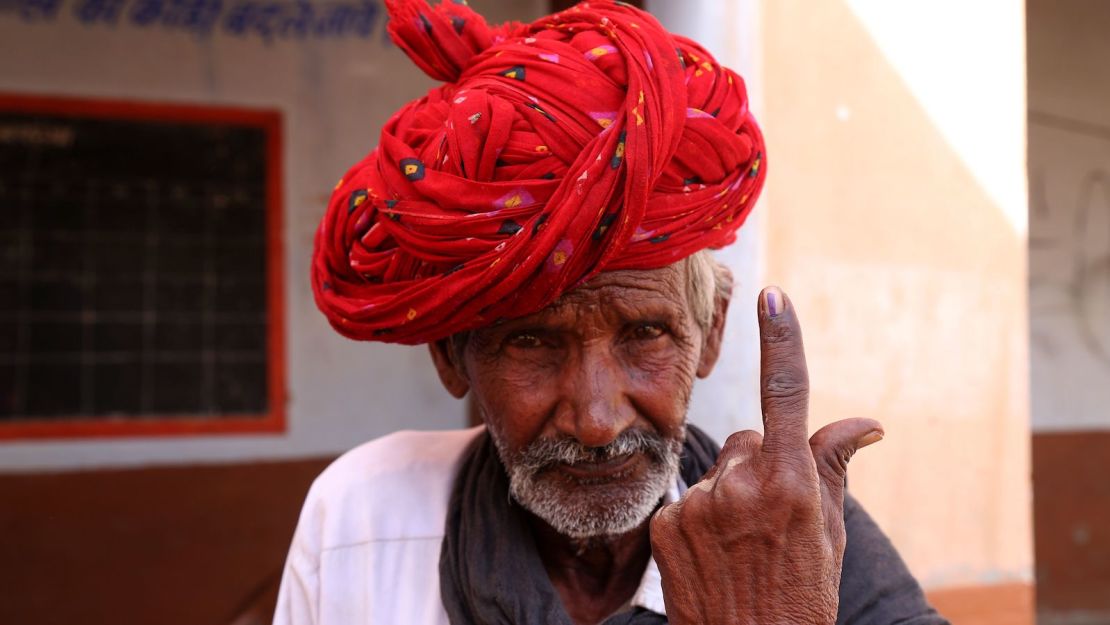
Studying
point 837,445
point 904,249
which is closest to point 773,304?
point 837,445

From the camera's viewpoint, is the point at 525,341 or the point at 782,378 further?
the point at 525,341

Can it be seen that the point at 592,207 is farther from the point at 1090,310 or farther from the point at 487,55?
the point at 1090,310

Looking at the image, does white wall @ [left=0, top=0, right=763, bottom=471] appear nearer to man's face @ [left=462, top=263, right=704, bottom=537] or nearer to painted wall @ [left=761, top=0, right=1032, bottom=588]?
painted wall @ [left=761, top=0, right=1032, bottom=588]

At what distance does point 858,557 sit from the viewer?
5.74 ft

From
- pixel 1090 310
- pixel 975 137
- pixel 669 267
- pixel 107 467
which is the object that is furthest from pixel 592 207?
pixel 1090 310

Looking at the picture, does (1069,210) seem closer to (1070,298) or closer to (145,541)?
(1070,298)

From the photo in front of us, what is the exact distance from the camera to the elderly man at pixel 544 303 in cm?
166

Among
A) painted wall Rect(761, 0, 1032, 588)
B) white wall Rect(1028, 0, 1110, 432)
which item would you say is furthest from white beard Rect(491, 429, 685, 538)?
white wall Rect(1028, 0, 1110, 432)

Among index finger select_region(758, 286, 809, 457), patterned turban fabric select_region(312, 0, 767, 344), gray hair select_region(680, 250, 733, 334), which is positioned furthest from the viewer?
gray hair select_region(680, 250, 733, 334)

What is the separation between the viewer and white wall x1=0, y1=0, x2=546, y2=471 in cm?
532

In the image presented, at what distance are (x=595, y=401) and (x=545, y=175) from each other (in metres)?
0.38

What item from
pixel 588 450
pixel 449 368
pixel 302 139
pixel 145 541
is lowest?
pixel 145 541

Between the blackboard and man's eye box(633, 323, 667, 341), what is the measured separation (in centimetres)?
413

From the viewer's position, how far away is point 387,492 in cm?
203
